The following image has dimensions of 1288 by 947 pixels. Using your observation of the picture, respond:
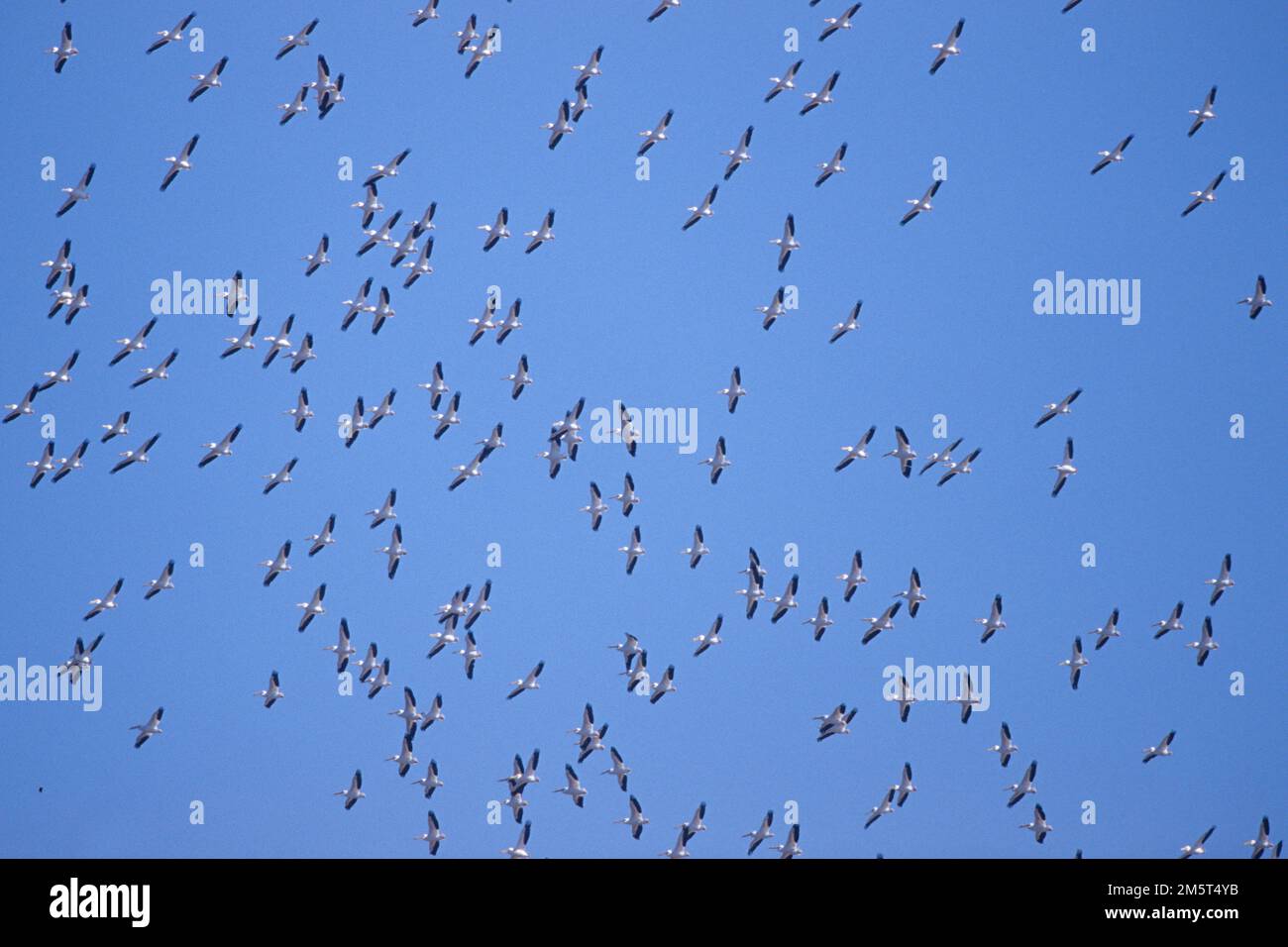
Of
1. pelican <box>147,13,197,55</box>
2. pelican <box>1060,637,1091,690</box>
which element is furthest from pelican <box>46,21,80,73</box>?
pelican <box>1060,637,1091,690</box>

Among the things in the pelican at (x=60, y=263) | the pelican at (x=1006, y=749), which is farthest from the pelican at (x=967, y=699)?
the pelican at (x=60, y=263)

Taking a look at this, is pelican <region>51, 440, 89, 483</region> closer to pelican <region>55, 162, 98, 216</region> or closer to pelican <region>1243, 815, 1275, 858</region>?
pelican <region>55, 162, 98, 216</region>

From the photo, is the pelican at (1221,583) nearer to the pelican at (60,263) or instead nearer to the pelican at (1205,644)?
the pelican at (1205,644)
